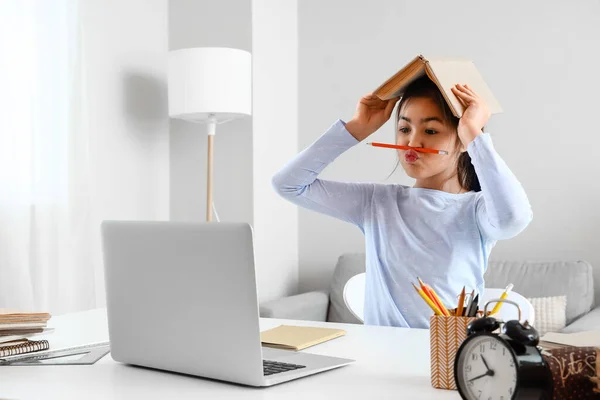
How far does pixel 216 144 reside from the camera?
11.4 ft

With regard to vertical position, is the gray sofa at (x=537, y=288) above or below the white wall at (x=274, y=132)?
below

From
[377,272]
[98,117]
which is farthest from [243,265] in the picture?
[98,117]

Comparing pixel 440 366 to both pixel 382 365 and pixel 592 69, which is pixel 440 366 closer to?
pixel 382 365

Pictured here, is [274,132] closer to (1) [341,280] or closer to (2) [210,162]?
(2) [210,162]

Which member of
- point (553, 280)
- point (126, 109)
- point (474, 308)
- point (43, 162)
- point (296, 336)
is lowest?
point (553, 280)

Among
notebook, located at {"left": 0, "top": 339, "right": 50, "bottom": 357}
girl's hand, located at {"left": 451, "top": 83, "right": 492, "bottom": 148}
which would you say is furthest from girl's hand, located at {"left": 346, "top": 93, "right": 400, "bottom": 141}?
notebook, located at {"left": 0, "top": 339, "right": 50, "bottom": 357}

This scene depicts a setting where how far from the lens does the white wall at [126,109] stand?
3.16 m

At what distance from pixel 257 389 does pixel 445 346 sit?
26 cm

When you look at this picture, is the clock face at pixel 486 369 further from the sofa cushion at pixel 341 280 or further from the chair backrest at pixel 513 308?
the sofa cushion at pixel 341 280

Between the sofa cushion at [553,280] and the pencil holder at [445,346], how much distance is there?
6.98ft

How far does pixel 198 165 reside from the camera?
354cm

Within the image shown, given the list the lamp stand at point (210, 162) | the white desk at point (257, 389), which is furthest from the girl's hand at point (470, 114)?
Result: the lamp stand at point (210, 162)

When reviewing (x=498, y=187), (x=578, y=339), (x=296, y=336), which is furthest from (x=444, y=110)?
(x=578, y=339)

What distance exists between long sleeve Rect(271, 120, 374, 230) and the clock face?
2.91 ft
